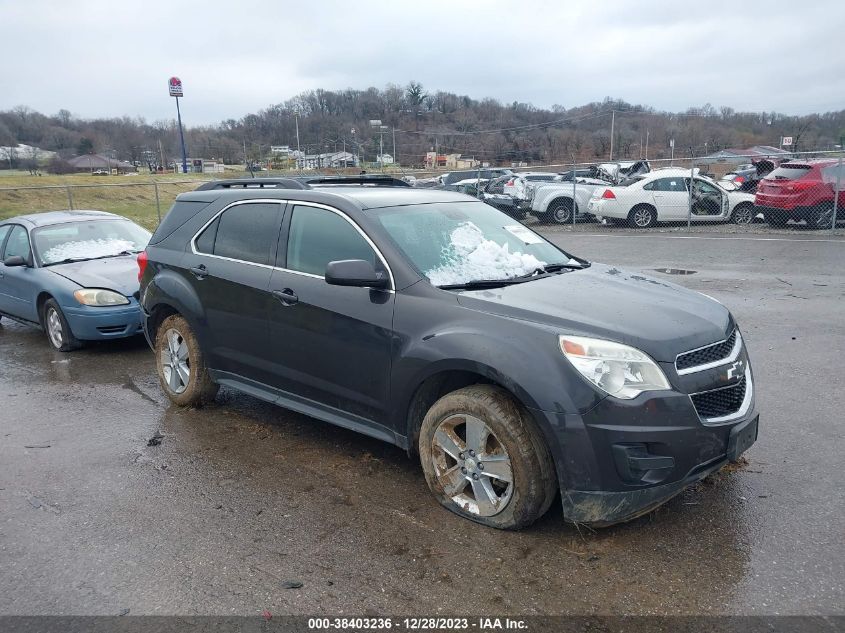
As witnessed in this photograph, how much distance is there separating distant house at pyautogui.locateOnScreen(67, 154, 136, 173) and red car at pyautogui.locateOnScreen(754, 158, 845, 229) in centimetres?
5234

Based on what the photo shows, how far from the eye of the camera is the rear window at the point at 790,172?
15.4 metres

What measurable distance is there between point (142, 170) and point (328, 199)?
63688mm

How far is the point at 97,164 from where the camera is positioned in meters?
56.5

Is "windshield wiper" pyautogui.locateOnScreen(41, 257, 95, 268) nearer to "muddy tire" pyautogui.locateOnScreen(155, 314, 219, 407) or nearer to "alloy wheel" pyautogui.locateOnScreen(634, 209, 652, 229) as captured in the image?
"muddy tire" pyautogui.locateOnScreen(155, 314, 219, 407)

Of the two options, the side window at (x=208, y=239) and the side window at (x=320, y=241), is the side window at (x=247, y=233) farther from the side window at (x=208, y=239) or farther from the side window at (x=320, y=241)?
the side window at (x=320, y=241)

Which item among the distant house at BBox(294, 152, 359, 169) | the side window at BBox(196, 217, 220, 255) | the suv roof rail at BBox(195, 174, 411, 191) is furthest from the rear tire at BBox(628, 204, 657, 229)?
the distant house at BBox(294, 152, 359, 169)

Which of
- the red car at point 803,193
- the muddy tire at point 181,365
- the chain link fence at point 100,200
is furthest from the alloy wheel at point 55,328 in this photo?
the chain link fence at point 100,200

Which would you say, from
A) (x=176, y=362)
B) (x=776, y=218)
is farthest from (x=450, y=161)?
(x=176, y=362)

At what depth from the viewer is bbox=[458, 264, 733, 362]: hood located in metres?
3.20

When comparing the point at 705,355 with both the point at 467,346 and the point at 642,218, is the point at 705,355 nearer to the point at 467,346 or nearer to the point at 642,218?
the point at 467,346

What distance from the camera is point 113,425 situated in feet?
16.9

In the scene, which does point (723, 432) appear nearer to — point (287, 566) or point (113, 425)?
point (287, 566)

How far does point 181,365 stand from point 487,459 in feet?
10.0

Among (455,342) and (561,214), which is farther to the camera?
(561,214)
